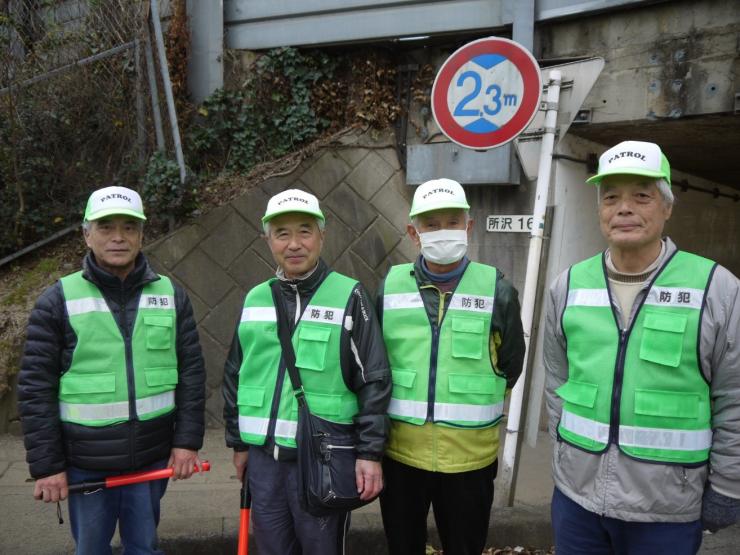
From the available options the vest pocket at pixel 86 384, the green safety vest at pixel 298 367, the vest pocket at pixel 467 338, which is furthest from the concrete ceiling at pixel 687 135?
the vest pocket at pixel 86 384

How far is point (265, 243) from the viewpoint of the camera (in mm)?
5555

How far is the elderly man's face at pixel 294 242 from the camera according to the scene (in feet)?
8.36

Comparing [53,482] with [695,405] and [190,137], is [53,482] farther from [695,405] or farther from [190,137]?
[190,137]

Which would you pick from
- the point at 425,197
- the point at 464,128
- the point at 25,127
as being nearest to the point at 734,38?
the point at 464,128

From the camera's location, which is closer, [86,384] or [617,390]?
[617,390]

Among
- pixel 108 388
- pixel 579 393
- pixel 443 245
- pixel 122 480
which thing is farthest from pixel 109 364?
pixel 579 393

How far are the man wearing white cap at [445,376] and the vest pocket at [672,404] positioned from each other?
27.9 inches

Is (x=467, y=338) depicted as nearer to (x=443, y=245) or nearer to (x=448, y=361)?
(x=448, y=361)

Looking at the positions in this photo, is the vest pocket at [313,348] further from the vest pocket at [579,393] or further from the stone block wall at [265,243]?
the stone block wall at [265,243]

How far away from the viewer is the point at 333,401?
245 cm

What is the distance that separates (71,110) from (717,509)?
627 cm

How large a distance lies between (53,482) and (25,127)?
4496mm

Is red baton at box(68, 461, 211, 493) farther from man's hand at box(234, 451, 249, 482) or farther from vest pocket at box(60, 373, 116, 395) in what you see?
vest pocket at box(60, 373, 116, 395)

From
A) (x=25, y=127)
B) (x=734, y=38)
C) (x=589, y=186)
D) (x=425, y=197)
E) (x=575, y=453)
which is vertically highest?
(x=734, y=38)
